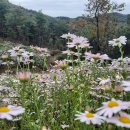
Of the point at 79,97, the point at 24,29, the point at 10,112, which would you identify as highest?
the point at 10,112

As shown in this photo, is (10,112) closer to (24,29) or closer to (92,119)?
(92,119)

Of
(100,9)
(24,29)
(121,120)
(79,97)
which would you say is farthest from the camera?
(24,29)

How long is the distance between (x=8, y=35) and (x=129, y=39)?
46.1 ft

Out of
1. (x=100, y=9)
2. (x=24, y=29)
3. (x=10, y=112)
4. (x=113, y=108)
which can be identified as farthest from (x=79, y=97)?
(x=24, y=29)

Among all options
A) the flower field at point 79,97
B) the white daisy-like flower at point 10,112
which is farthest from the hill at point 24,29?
the white daisy-like flower at point 10,112

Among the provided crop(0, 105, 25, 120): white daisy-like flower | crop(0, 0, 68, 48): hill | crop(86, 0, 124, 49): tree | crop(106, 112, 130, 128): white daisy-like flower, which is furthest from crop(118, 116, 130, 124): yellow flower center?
crop(0, 0, 68, 48): hill

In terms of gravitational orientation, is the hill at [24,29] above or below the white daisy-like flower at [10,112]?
below

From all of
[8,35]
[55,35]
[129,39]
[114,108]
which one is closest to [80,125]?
[114,108]

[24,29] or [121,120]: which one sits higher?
[121,120]

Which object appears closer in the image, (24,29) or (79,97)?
(79,97)

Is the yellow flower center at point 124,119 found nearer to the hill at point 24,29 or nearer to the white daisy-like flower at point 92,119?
the white daisy-like flower at point 92,119

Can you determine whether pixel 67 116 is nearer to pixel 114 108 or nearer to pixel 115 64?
pixel 115 64

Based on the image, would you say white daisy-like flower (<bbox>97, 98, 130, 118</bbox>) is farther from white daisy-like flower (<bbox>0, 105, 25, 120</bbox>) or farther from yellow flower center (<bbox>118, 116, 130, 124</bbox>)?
white daisy-like flower (<bbox>0, 105, 25, 120</bbox>)

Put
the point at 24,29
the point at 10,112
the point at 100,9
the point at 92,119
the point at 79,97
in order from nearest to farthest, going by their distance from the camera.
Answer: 1. the point at 92,119
2. the point at 10,112
3. the point at 79,97
4. the point at 100,9
5. the point at 24,29
